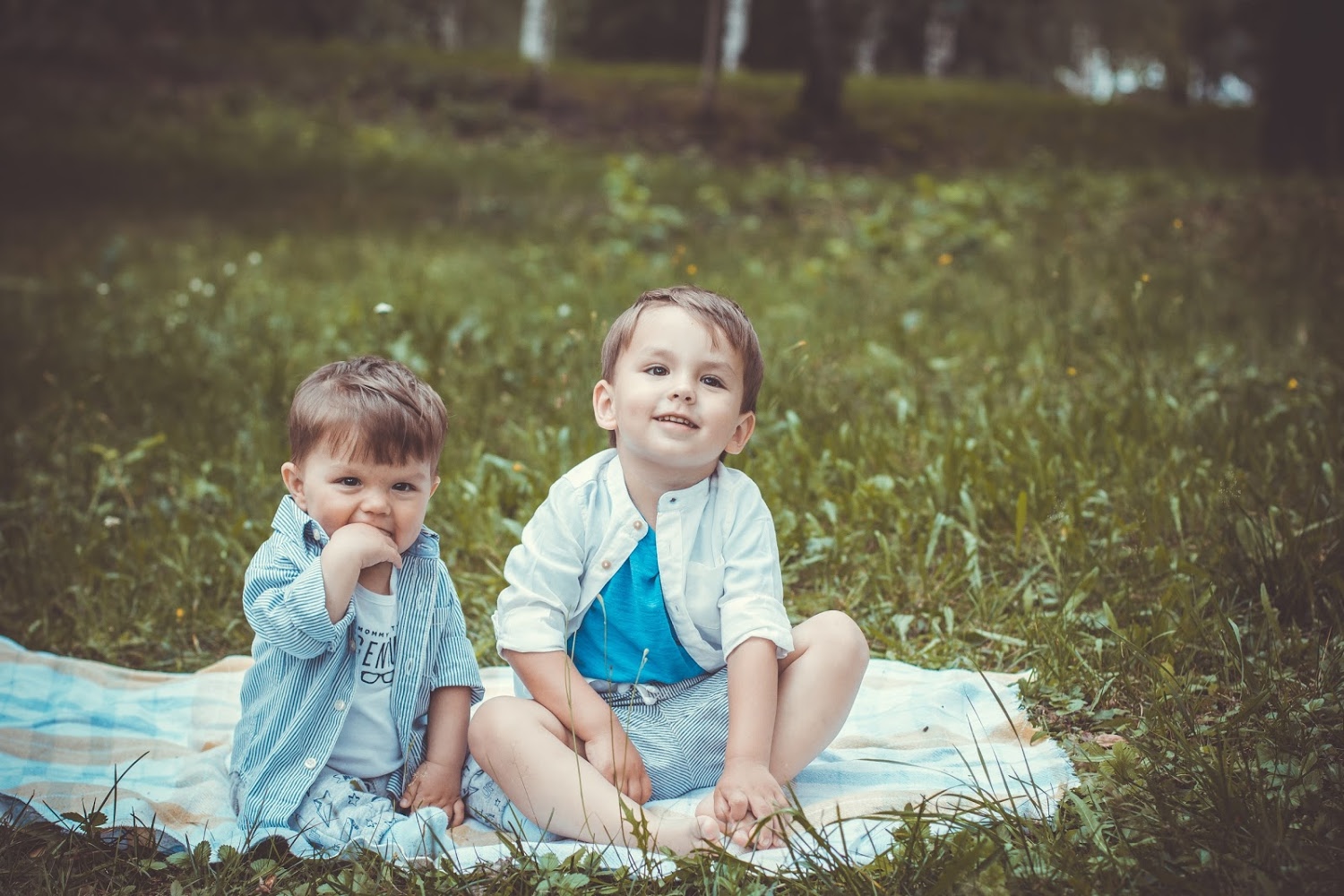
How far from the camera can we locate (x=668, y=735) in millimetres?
2508

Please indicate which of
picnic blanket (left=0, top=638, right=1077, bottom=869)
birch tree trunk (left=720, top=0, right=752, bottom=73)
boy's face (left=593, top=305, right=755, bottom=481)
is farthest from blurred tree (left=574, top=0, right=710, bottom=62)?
boy's face (left=593, top=305, right=755, bottom=481)

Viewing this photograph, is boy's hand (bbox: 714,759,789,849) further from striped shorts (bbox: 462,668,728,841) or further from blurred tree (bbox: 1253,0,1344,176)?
blurred tree (bbox: 1253,0,1344,176)

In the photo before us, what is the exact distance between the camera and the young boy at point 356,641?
231cm

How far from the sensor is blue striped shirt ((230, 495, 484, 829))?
91.0 inches

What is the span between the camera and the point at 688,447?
2350 millimetres

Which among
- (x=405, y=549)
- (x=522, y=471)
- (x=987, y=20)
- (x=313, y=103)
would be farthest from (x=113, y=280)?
(x=987, y=20)

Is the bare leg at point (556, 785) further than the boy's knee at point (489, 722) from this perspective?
No

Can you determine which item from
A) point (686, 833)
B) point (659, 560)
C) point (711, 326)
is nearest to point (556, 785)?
point (686, 833)

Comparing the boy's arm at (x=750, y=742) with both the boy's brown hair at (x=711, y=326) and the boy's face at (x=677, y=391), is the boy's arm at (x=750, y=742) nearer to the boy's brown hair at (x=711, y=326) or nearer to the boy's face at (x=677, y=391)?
the boy's face at (x=677, y=391)

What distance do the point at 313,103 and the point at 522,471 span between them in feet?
49.7

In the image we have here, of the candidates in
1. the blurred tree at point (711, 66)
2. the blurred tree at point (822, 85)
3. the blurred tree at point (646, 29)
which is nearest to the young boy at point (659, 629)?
the blurred tree at point (822, 85)

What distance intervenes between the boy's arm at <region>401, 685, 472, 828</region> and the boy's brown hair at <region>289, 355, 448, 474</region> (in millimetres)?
538

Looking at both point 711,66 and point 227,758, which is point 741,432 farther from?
point 711,66

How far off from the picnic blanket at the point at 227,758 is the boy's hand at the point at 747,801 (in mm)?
49
